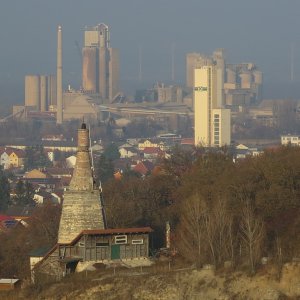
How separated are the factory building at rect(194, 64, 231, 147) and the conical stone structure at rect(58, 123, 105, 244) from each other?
65466 mm

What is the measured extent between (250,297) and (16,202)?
24125 mm

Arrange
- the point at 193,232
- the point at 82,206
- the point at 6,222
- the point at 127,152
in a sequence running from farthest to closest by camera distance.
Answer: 1. the point at 127,152
2. the point at 6,222
3. the point at 82,206
4. the point at 193,232

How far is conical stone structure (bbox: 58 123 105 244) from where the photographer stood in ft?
78.3

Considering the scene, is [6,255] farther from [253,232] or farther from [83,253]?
[253,232]

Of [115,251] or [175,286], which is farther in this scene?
[115,251]

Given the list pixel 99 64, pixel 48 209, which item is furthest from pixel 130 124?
pixel 48 209

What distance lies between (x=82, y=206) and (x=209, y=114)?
71438 mm

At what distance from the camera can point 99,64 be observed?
15512 centimetres

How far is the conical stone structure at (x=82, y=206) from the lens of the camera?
23.9 meters

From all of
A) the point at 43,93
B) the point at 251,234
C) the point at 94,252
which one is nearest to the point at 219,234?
the point at 251,234

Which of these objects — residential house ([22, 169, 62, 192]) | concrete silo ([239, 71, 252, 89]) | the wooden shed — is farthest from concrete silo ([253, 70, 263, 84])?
the wooden shed

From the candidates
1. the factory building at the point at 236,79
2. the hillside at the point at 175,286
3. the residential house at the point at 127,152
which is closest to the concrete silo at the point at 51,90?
the factory building at the point at 236,79

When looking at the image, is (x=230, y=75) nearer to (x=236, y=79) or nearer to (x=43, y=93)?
(x=236, y=79)

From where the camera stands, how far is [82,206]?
2394 cm
